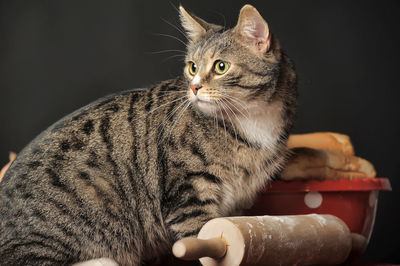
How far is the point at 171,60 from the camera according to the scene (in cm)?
289

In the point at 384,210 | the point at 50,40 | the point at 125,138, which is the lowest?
the point at 384,210

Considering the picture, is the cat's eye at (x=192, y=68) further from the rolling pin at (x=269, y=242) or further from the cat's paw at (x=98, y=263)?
the cat's paw at (x=98, y=263)

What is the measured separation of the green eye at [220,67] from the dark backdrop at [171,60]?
42.6 inches

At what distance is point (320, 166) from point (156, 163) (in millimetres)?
583

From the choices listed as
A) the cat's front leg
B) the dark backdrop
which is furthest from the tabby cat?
the dark backdrop

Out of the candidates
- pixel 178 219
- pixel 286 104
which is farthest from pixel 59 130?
pixel 286 104

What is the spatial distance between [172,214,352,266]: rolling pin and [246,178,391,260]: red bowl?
133 mm

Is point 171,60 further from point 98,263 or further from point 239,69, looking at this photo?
point 98,263

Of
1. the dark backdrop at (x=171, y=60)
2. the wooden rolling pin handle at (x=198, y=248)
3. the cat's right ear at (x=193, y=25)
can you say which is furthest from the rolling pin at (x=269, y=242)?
the dark backdrop at (x=171, y=60)

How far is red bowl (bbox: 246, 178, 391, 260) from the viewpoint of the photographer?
1.88 meters

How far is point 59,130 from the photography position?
1753 mm

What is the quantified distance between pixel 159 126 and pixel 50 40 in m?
1.34

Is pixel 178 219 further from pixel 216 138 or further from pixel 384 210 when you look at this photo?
pixel 384 210

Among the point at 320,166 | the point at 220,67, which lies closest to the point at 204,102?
the point at 220,67
